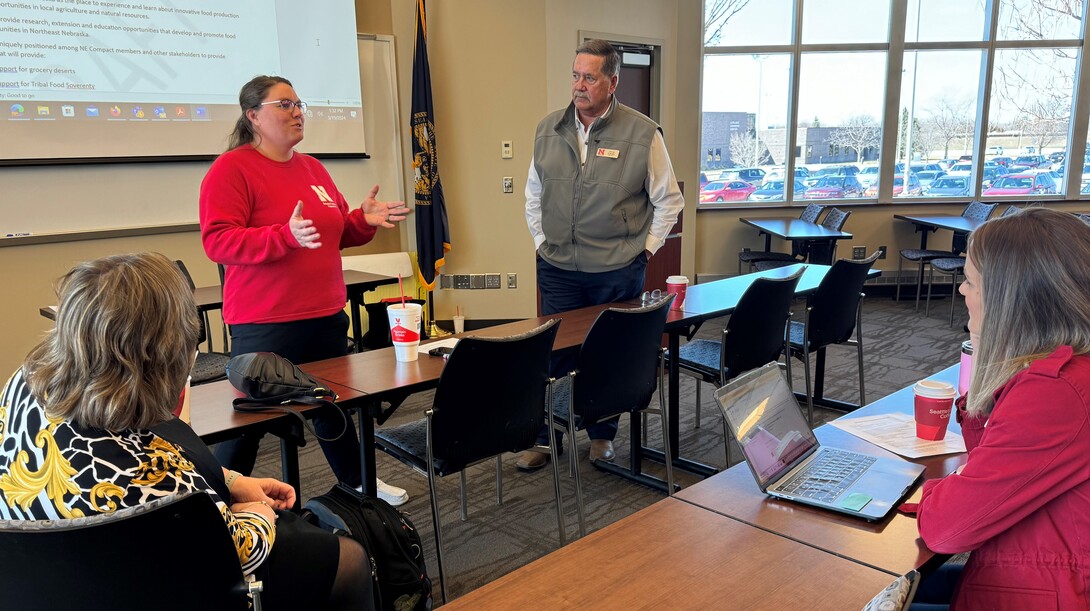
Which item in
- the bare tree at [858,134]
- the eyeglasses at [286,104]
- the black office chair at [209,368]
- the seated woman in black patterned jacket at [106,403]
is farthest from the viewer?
the bare tree at [858,134]

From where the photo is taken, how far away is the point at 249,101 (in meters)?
2.32

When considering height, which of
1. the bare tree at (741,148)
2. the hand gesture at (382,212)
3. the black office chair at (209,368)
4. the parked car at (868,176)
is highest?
the bare tree at (741,148)

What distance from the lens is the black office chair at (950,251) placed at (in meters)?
6.36

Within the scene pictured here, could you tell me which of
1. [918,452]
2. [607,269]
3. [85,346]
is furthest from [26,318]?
[918,452]

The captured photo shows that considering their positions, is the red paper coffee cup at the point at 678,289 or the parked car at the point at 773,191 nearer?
the red paper coffee cup at the point at 678,289

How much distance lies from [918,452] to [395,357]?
4.90 ft

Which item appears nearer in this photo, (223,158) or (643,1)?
(223,158)

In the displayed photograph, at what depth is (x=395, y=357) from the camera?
234cm

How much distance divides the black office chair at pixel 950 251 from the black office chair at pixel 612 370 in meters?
4.70

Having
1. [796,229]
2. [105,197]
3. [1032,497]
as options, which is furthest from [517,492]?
[796,229]

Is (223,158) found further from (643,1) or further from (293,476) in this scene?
(643,1)

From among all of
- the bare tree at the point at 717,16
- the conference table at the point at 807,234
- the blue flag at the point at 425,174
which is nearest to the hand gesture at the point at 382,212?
the blue flag at the point at 425,174

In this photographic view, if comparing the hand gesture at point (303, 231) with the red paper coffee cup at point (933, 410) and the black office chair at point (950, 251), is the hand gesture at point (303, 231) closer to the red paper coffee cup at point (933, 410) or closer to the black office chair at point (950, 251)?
the red paper coffee cup at point (933, 410)

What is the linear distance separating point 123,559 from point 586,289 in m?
2.34
